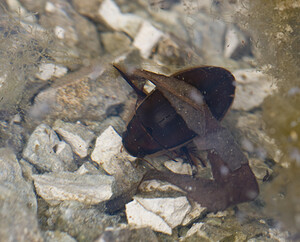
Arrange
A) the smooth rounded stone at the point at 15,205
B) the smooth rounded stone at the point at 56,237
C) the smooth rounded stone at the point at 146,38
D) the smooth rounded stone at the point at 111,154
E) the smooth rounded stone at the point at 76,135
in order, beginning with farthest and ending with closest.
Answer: the smooth rounded stone at the point at 146,38
the smooth rounded stone at the point at 76,135
the smooth rounded stone at the point at 111,154
the smooth rounded stone at the point at 56,237
the smooth rounded stone at the point at 15,205

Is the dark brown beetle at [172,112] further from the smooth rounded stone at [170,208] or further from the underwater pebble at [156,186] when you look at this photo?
the smooth rounded stone at [170,208]

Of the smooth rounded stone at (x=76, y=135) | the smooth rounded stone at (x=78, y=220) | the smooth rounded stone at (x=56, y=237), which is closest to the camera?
the smooth rounded stone at (x=56, y=237)

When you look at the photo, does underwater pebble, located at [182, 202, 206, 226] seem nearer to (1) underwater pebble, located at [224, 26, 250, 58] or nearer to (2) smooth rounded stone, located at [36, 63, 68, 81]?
(1) underwater pebble, located at [224, 26, 250, 58]

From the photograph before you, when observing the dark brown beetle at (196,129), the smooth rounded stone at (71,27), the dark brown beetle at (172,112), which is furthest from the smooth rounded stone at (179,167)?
the smooth rounded stone at (71,27)

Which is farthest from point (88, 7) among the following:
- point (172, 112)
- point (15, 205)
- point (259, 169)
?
point (259, 169)

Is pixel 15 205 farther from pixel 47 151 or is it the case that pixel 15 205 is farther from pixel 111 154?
pixel 111 154

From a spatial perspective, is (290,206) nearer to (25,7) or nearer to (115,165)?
(115,165)
